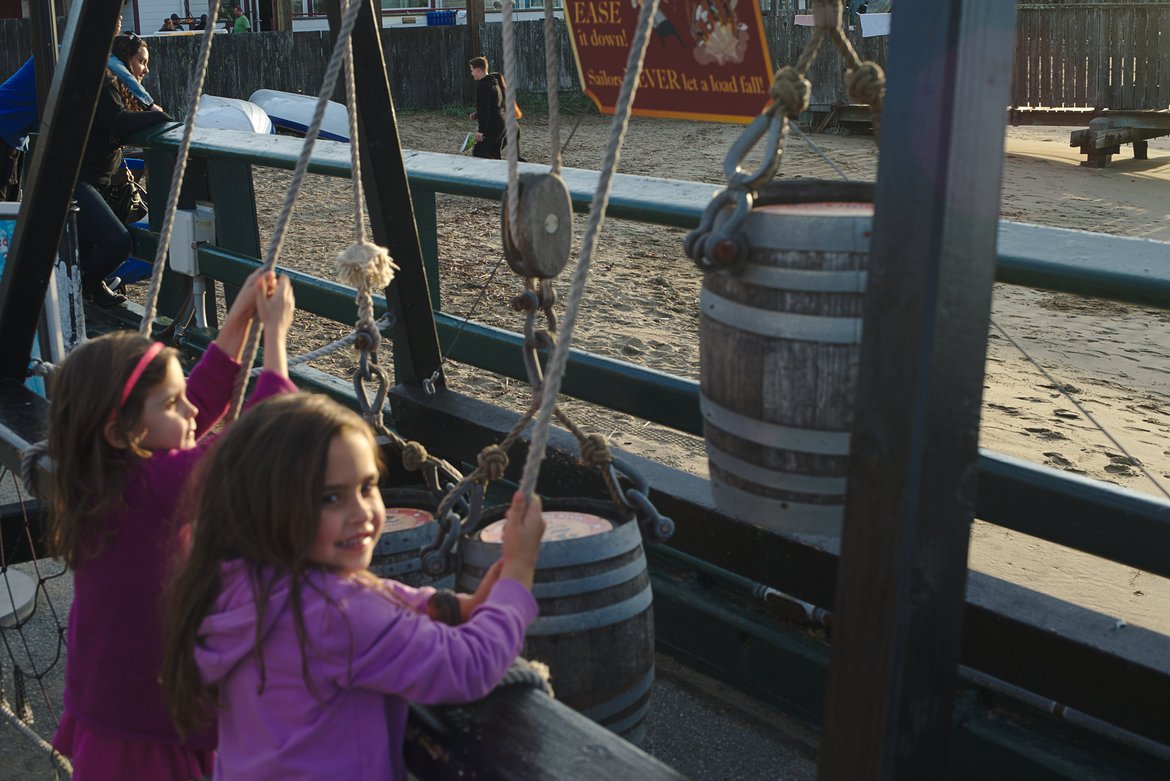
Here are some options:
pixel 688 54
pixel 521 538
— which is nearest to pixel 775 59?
pixel 688 54

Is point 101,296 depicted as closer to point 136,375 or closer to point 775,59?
point 136,375

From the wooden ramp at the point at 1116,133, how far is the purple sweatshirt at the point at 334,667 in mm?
18331

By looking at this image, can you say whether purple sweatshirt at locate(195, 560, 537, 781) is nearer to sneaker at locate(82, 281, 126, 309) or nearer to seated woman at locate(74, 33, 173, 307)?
seated woman at locate(74, 33, 173, 307)

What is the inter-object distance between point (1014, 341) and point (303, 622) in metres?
4.49

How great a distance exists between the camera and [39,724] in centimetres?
343

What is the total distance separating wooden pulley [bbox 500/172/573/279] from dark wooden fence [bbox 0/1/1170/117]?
54.6ft

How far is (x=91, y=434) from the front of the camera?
2.14 metres

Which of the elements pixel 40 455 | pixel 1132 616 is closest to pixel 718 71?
pixel 1132 616

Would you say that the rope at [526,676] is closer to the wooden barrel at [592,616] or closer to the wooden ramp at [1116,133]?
the wooden barrel at [592,616]

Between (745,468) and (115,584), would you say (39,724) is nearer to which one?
(115,584)

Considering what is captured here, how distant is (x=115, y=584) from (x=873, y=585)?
4.47 feet

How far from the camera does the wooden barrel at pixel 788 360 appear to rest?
1.80m

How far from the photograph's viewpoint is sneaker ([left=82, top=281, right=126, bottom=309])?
22.5 ft

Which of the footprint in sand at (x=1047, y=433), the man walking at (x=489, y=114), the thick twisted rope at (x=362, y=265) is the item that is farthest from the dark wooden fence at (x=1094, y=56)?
the thick twisted rope at (x=362, y=265)
